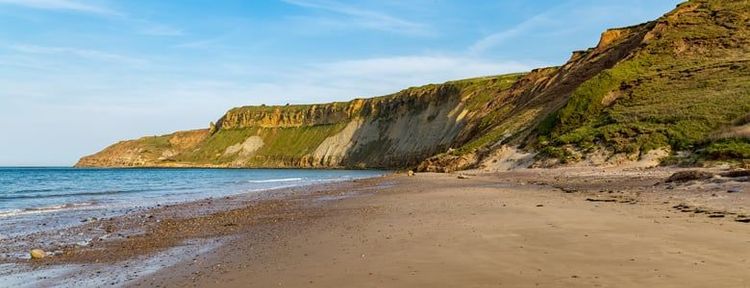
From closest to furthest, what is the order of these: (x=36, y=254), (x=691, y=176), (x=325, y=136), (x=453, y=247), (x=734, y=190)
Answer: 1. (x=453, y=247)
2. (x=36, y=254)
3. (x=734, y=190)
4. (x=691, y=176)
5. (x=325, y=136)

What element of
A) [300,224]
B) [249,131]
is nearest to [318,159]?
[249,131]

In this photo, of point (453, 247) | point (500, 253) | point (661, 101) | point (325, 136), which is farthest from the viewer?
point (325, 136)

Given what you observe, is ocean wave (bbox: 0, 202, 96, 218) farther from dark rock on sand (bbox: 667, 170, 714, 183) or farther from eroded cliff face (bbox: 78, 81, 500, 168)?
eroded cliff face (bbox: 78, 81, 500, 168)

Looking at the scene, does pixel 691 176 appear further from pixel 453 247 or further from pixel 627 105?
pixel 627 105

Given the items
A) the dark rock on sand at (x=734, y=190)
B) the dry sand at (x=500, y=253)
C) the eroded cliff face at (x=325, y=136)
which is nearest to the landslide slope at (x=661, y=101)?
the dark rock on sand at (x=734, y=190)

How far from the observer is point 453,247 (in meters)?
7.92

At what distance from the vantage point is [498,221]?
34.7ft

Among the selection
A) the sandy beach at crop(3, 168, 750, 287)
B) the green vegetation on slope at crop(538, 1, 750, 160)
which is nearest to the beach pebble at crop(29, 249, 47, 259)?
the sandy beach at crop(3, 168, 750, 287)

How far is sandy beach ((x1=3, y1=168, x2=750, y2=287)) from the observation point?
604cm

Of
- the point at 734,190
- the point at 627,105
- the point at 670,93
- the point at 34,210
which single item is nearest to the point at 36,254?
the point at 34,210

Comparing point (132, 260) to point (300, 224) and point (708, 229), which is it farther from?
point (708, 229)

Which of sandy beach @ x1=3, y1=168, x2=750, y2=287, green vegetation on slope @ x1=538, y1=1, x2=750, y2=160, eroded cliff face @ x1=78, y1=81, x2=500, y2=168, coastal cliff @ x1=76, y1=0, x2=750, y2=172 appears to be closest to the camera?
sandy beach @ x1=3, y1=168, x2=750, y2=287

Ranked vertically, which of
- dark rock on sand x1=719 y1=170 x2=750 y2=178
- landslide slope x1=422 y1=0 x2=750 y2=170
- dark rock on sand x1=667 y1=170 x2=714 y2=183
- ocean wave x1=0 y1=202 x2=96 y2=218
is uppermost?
landslide slope x1=422 y1=0 x2=750 y2=170

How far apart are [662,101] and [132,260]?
104 ft
